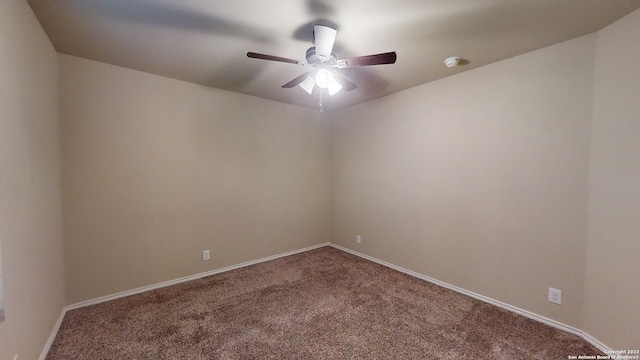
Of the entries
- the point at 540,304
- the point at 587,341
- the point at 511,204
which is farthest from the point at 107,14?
the point at 587,341

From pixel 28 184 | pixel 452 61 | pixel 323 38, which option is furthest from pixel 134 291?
pixel 452 61

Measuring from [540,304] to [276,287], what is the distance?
2520mm

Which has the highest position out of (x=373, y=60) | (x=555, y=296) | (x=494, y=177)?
(x=373, y=60)

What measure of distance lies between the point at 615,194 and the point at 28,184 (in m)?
4.01

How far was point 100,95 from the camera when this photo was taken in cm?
241

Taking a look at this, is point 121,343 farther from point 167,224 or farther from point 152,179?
point 152,179

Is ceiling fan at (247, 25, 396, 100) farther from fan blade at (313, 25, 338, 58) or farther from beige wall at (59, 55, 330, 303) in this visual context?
beige wall at (59, 55, 330, 303)

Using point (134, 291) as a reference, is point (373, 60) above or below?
above

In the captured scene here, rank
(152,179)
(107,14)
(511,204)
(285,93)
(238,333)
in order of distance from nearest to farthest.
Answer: (107,14), (238,333), (511,204), (152,179), (285,93)

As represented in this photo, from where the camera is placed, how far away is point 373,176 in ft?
11.7

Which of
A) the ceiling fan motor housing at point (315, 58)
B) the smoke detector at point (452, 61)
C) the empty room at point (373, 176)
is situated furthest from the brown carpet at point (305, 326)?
the smoke detector at point (452, 61)

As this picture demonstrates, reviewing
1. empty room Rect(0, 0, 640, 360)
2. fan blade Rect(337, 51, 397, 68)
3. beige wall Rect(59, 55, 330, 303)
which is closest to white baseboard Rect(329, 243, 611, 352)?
empty room Rect(0, 0, 640, 360)

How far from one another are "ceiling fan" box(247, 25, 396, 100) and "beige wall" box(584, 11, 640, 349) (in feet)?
5.18

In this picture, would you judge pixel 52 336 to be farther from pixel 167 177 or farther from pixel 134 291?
pixel 167 177
